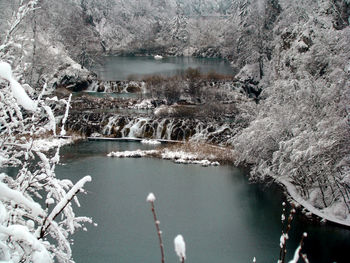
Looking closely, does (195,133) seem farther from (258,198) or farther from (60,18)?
(60,18)

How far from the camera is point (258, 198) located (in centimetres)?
1861

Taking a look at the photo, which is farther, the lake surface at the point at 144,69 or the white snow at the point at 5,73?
the lake surface at the point at 144,69

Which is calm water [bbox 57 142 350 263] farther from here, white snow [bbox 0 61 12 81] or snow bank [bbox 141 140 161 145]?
white snow [bbox 0 61 12 81]

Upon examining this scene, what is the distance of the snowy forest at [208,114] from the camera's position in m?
3.75

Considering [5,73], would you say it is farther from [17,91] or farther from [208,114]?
[208,114]

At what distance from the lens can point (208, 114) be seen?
3341 centimetres

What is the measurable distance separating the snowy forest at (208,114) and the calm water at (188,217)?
1198mm

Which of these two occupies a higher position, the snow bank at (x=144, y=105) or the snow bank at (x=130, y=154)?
the snow bank at (x=144, y=105)

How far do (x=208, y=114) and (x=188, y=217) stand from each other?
1828 cm

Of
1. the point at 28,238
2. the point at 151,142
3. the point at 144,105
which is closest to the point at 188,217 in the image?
the point at 151,142

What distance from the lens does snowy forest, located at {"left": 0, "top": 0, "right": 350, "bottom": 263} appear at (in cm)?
375

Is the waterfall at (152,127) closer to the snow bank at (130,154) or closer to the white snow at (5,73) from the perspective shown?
the snow bank at (130,154)

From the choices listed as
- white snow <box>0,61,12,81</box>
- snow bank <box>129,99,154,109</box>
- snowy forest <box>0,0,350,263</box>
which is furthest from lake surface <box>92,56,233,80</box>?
white snow <box>0,61,12,81</box>

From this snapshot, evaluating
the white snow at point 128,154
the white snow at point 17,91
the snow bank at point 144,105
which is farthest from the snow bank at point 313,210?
the snow bank at point 144,105
